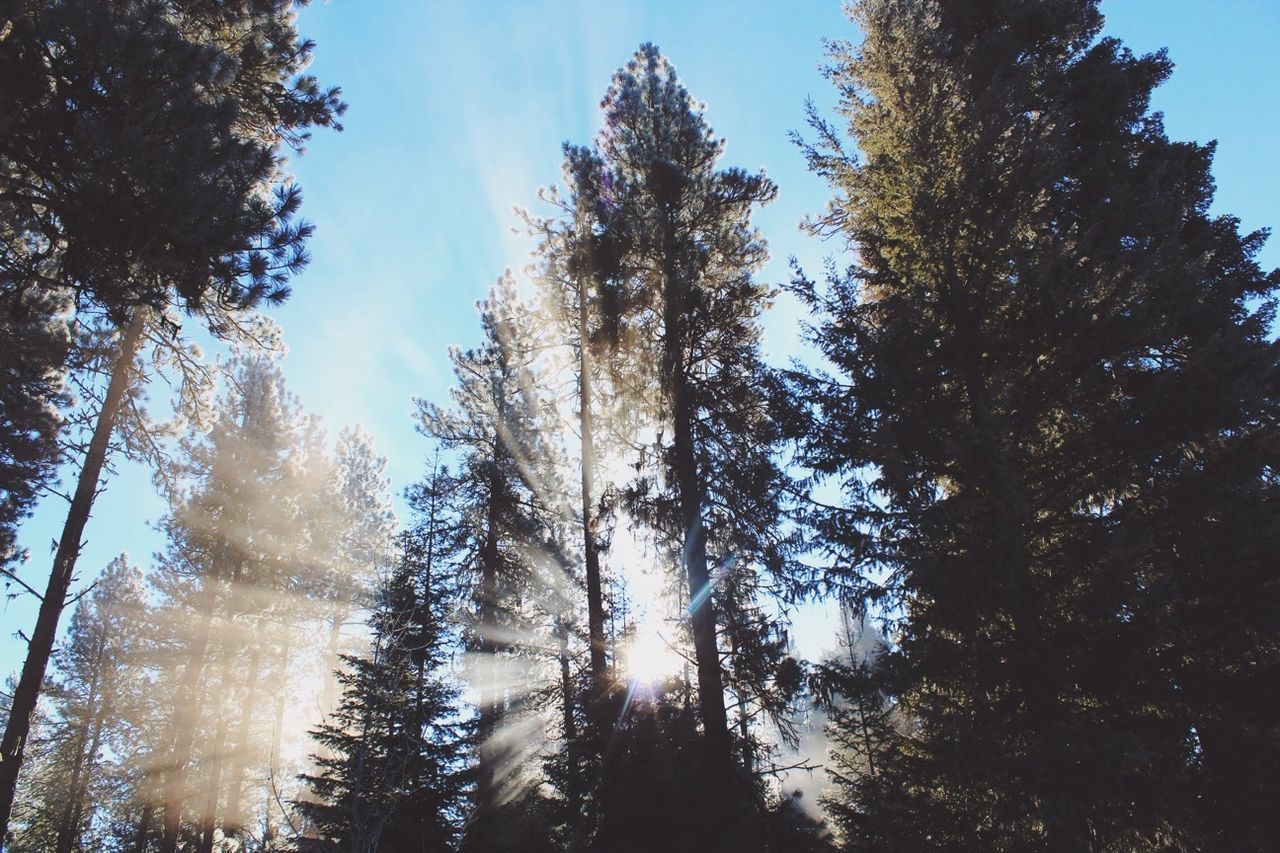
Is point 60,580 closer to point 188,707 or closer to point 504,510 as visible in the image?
point 504,510

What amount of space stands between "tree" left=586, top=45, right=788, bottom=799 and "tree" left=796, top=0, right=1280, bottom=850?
288 cm

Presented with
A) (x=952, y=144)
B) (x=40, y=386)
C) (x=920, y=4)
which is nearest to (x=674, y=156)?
(x=920, y=4)

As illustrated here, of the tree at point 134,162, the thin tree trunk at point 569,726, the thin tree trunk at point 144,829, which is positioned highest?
the tree at point 134,162

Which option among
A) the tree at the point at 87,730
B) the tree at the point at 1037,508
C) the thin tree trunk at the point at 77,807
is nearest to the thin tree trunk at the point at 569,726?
the tree at the point at 1037,508

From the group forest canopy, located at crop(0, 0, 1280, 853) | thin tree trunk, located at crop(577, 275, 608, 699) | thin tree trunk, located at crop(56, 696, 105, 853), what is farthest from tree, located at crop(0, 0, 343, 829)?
thin tree trunk, located at crop(56, 696, 105, 853)

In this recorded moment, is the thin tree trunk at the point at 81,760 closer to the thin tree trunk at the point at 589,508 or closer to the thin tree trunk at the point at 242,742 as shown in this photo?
the thin tree trunk at the point at 242,742

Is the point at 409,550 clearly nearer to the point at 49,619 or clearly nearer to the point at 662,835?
the point at 49,619

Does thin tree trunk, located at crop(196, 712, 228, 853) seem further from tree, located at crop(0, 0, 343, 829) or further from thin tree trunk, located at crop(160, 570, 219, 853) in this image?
tree, located at crop(0, 0, 343, 829)

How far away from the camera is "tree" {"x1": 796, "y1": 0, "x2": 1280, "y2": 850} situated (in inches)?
218

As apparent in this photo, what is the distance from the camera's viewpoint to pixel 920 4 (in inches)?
358

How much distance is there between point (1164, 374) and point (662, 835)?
7.96 meters

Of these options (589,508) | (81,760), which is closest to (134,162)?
(589,508)

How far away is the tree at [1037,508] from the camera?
555cm

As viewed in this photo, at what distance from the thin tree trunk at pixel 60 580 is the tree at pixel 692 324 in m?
7.56
